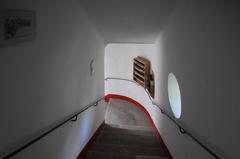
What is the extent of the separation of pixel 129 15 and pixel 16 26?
2.01 metres

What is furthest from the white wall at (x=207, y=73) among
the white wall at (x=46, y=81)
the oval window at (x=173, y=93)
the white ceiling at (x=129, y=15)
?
the white wall at (x=46, y=81)

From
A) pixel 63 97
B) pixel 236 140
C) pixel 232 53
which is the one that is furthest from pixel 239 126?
pixel 63 97

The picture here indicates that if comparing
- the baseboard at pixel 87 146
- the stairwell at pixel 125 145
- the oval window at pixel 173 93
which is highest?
the oval window at pixel 173 93

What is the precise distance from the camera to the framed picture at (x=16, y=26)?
1.27 m

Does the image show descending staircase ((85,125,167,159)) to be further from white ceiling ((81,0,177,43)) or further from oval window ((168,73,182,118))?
white ceiling ((81,0,177,43))

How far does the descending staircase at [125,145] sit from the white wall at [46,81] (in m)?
0.52

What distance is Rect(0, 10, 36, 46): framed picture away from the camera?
4.16ft

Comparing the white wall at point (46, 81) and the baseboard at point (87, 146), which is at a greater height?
the white wall at point (46, 81)

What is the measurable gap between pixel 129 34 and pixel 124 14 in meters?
1.24

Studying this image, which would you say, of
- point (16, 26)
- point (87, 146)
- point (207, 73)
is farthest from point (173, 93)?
point (16, 26)

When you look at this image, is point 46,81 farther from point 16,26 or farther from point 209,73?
point 209,73

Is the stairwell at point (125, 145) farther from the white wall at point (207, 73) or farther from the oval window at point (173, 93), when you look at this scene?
the oval window at point (173, 93)

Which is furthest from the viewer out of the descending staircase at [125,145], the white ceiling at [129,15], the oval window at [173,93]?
the oval window at [173,93]

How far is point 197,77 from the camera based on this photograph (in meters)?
2.00
